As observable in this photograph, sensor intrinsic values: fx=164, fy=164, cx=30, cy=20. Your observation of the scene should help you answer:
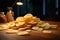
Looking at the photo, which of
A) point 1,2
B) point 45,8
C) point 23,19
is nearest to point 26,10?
point 45,8

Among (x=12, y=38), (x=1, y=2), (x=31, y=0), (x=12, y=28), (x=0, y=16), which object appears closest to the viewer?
(x=12, y=38)

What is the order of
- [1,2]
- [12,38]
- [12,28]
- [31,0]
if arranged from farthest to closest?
[31,0] → [1,2] → [12,28] → [12,38]

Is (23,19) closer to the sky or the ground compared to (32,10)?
closer to the sky

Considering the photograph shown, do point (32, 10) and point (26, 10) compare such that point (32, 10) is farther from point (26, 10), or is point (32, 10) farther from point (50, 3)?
point (50, 3)

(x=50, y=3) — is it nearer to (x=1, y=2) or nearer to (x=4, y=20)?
(x=1, y=2)

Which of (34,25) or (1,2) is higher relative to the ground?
(1,2)

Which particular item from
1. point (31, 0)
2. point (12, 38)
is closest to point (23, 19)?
point (12, 38)

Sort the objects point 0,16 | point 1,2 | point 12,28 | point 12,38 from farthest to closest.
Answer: point 1,2 < point 0,16 < point 12,28 < point 12,38

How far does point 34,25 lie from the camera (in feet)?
5.08

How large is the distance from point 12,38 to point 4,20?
91cm

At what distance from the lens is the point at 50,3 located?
480 cm

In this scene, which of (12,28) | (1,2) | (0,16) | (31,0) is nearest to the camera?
(12,28)

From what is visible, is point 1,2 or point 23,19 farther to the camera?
point 1,2

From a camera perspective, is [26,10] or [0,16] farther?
[26,10]
